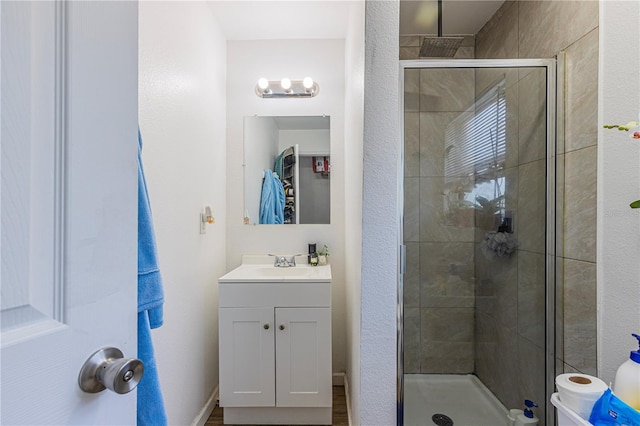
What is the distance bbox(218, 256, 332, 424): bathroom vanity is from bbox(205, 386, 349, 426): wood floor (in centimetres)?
18

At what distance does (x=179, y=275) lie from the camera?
143 centimetres

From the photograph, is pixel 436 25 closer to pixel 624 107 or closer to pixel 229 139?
pixel 624 107

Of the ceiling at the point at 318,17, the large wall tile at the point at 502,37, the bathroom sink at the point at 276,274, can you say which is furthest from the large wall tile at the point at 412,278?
the ceiling at the point at 318,17

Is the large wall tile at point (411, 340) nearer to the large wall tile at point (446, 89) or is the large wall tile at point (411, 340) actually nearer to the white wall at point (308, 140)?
the large wall tile at point (446, 89)

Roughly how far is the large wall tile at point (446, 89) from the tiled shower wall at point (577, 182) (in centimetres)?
39

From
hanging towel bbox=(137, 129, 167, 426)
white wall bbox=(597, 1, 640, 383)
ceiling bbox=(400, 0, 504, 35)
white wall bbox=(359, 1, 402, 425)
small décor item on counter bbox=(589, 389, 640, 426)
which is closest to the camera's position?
hanging towel bbox=(137, 129, 167, 426)

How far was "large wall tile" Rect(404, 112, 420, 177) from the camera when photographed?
4.47 ft

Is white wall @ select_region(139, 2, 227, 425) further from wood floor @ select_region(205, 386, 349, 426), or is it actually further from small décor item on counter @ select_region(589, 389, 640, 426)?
small décor item on counter @ select_region(589, 389, 640, 426)

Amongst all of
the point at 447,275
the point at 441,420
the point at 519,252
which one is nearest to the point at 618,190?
the point at 519,252

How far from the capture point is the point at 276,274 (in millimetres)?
2061

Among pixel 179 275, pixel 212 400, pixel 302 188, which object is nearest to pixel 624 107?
pixel 302 188

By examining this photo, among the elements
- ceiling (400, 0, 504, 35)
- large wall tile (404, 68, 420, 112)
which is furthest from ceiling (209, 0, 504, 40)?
large wall tile (404, 68, 420, 112)

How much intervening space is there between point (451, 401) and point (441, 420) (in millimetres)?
106

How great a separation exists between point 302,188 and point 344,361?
4.18 ft
